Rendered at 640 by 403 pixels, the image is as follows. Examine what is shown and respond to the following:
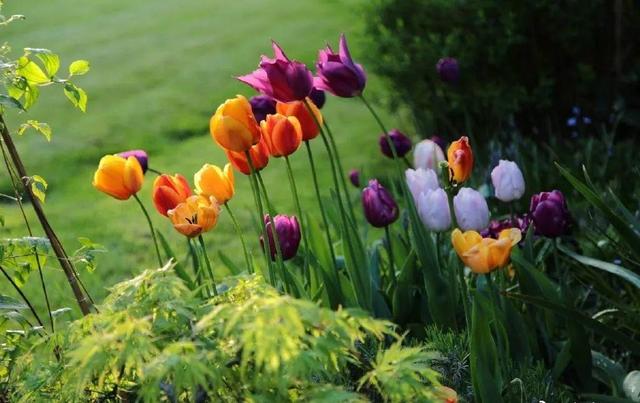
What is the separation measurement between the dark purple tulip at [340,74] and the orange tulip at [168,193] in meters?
0.44

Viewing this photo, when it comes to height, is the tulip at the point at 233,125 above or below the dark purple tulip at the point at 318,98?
above

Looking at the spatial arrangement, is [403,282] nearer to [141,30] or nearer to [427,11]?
[427,11]

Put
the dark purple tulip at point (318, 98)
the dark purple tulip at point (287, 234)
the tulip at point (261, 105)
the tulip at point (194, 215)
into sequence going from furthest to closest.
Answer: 1. the dark purple tulip at point (318, 98)
2. the tulip at point (261, 105)
3. the dark purple tulip at point (287, 234)
4. the tulip at point (194, 215)

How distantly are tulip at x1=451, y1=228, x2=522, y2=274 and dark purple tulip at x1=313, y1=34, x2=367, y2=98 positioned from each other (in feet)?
1.53

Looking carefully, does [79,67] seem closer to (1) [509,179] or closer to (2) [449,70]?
(1) [509,179]

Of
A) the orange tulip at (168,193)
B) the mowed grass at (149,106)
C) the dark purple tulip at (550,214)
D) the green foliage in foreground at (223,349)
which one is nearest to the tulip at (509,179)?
the dark purple tulip at (550,214)

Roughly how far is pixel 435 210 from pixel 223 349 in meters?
1.03

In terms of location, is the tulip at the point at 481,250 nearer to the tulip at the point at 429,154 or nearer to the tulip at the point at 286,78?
the tulip at the point at 286,78

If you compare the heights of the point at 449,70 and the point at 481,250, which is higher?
the point at 449,70

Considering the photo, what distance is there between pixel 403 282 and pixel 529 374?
0.59 meters

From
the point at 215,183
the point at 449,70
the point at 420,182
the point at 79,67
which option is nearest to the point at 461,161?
the point at 420,182

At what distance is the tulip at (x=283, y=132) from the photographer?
233 cm

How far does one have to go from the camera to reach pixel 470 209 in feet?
8.13

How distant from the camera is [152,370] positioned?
1.44m
